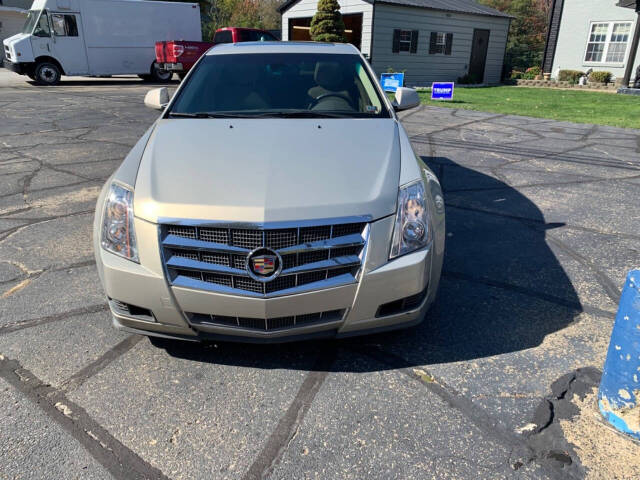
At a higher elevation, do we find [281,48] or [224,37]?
[224,37]

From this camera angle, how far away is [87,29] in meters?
18.5

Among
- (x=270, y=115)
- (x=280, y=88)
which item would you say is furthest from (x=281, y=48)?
(x=270, y=115)

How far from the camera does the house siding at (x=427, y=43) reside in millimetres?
20594

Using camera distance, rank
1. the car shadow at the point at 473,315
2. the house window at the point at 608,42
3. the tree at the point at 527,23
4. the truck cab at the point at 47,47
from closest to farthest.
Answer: the car shadow at the point at 473,315 → the truck cab at the point at 47,47 → the house window at the point at 608,42 → the tree at the point at 527,23

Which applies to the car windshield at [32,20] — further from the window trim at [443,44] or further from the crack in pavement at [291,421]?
the crack in pavement at [291,421]

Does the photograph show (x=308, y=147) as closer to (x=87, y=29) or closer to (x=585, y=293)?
(x=585, y=293)

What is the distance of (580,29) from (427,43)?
6826 millimetres

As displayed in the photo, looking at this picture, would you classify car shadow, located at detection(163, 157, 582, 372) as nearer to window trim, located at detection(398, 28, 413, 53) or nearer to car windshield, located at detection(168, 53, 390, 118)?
car windshield, located at detection(168, 53, 390, 118)

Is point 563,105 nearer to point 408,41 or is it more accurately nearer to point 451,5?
point 408,41

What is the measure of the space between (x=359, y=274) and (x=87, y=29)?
20.3 meters

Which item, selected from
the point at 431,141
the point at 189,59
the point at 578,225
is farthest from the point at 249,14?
the point at 578,225

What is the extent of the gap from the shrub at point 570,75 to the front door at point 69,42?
814 inches

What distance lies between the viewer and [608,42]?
816 inches

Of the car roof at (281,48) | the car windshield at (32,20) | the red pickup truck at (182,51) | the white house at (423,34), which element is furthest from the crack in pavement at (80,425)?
the white house at (423,34)
